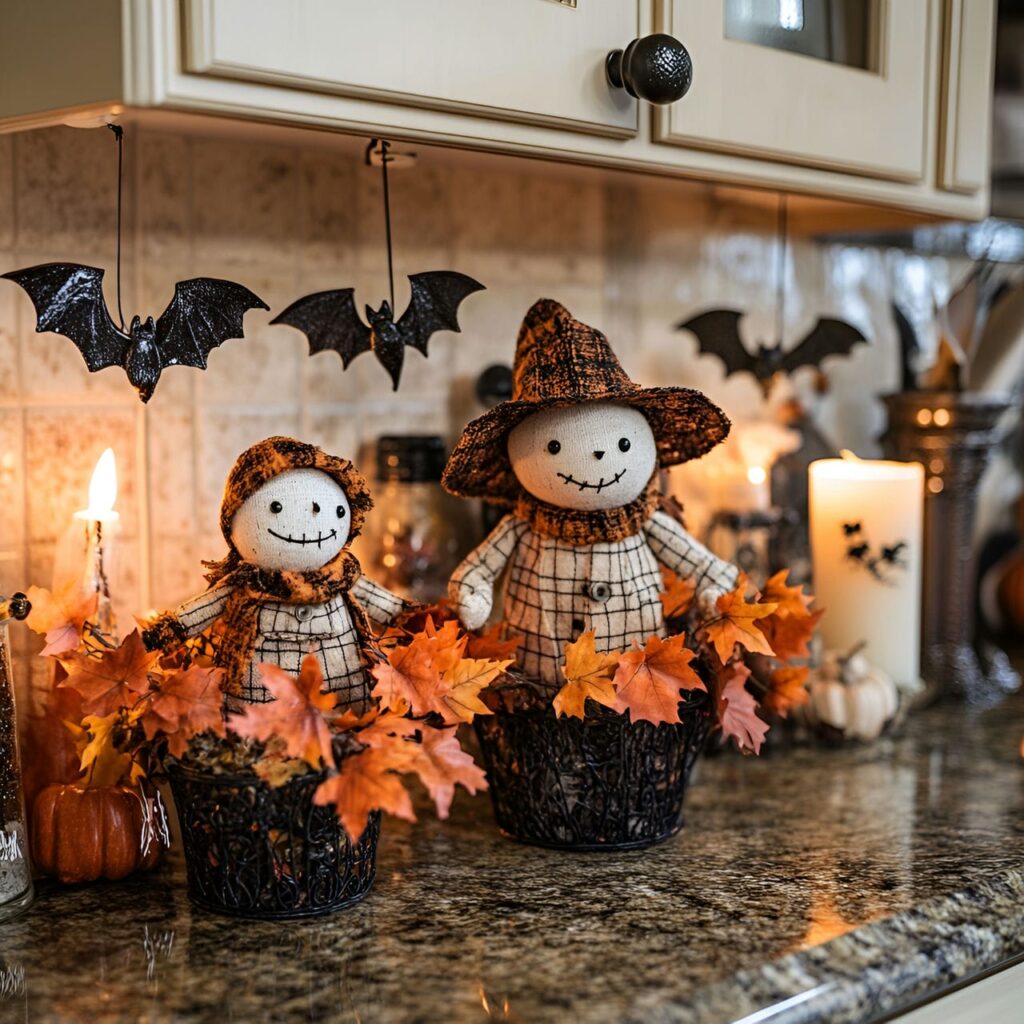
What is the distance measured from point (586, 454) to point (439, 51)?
287 millimetres

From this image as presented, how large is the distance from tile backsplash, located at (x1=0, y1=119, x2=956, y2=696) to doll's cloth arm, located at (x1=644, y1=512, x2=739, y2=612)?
Answer: 289 millimetres

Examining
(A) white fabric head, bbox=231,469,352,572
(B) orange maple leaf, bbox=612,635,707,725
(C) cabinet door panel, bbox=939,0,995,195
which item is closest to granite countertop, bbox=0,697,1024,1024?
(B) orange maple leaf, bbox=612,635,707,725

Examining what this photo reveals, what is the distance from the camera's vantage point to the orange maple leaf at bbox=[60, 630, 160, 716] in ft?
2.76

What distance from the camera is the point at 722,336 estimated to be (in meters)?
1.26

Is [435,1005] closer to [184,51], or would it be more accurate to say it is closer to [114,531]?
[114,531]

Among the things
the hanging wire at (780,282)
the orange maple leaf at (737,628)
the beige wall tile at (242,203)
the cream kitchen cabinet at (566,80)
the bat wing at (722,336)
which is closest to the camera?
the cream kitchen cabinet at (566,80)

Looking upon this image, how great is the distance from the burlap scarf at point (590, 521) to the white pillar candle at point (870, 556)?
16.0 inches

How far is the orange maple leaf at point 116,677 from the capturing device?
841 millimetres

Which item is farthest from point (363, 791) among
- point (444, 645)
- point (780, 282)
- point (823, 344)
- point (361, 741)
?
point (780, 282)

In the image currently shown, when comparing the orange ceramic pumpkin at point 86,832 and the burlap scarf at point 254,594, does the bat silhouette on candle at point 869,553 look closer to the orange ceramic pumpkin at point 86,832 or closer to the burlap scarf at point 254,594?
the burlap scarf at point 254,594

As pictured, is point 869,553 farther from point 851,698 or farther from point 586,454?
point 586,454

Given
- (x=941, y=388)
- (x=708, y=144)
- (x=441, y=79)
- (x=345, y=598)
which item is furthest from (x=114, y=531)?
(x=941, y=388)

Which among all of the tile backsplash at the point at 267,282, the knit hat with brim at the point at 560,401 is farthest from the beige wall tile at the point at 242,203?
the knit hat with brim at the point at 560,401

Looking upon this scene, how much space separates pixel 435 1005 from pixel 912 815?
0.51 metres
